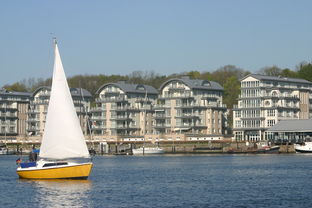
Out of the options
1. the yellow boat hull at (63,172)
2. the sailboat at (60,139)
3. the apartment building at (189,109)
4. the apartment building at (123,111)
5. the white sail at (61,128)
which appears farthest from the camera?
the apartment building at (123,111)

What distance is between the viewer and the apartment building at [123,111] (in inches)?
7397

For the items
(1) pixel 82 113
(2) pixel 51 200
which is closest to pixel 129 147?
(1) pixel 82 113

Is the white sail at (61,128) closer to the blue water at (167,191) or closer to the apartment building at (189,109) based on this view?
the blue water at (167,191)

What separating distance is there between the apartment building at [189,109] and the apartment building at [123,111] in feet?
17.2

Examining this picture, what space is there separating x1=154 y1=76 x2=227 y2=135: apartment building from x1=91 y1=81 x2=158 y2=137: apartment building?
17.2 ft

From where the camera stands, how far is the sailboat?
65125 millimetres

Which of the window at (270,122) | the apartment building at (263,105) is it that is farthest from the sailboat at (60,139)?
the window at (270,122)

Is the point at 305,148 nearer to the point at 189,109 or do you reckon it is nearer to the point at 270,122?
the point at 270,122

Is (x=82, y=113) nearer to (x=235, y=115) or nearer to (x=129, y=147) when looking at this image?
(x=129, y=147)

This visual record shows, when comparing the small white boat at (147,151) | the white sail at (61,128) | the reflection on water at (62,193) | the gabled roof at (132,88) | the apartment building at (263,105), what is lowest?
the reflection on water at (62,193)

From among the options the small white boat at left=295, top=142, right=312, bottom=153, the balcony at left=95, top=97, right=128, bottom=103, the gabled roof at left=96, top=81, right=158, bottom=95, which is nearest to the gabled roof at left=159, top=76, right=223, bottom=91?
the gabled roof at left=96, top=81, right=158, bottom=95

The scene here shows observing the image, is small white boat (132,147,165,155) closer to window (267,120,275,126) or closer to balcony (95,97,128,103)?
window (267,120,275,126)

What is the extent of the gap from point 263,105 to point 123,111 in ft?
124

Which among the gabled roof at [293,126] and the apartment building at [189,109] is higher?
the apartment building at [189,109]
